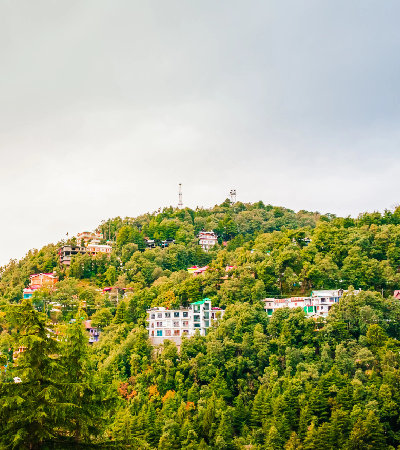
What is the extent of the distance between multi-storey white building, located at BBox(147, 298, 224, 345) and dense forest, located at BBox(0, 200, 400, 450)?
3.38 feet

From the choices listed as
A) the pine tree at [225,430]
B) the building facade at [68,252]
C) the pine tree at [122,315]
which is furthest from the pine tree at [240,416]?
the building facade at [68,252]

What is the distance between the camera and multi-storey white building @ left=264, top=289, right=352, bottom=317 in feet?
116

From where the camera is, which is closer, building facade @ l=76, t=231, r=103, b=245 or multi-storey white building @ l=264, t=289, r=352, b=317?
multi-storey white building @ l=264, t=289, r=352, b=317

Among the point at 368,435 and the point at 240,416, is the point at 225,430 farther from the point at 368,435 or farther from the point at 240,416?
the point at 368,435

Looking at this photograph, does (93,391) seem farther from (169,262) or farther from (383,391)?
(169,262)

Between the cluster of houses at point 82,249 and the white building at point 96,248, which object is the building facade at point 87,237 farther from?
the white building at point 96,248

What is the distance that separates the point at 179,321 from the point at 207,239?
25803 mm

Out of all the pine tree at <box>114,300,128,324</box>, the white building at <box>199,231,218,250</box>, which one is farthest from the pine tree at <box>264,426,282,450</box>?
the white building at <box>199,231,218,250</box>

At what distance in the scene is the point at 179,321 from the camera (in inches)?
1439

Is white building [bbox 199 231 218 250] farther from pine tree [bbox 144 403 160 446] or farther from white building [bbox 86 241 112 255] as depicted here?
pine tree [bbox 144 403 160 446]

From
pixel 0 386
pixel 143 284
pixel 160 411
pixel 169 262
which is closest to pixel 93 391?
pixel 0 386

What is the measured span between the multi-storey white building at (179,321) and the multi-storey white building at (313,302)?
378cm

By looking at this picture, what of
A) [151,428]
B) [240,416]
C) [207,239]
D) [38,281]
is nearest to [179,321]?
[240,416]

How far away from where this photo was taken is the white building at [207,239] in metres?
61.2
